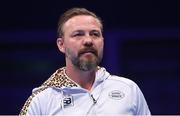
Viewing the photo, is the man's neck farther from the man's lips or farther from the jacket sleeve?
the jacket sleeve

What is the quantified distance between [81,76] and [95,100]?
0.59 ft

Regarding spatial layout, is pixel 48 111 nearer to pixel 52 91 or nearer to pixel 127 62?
pixel 52 91

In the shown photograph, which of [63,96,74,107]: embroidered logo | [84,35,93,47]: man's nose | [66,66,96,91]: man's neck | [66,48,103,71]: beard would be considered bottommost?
[63,96,74,107]: embroidered logo

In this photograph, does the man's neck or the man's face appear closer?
the man's face

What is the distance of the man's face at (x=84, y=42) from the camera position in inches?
108

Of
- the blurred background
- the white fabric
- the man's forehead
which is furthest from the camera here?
the blurred background

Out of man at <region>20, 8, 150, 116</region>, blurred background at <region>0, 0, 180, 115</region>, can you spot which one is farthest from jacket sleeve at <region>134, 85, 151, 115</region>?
blurred background at <region>0, 0, 180, 115</region>

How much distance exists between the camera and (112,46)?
16.0ft

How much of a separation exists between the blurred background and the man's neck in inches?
78.2

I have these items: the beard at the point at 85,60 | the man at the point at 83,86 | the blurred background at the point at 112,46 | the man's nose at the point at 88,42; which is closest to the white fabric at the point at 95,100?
the man at the point at 83,86

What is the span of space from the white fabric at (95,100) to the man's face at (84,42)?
0.49 ft

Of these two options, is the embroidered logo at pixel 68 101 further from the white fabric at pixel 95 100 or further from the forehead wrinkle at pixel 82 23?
the forehead wrinkle at pixel 82 23

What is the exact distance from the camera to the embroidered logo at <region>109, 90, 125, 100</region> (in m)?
2.78

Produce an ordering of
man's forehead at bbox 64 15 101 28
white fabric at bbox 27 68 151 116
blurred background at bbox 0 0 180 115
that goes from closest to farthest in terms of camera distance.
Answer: white fabric at bbox 27 68 151 116, man's forehead at bbox 64 15 101 28, blurred background at bbox 0 0 180 115
